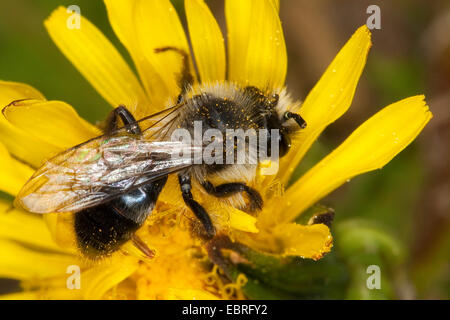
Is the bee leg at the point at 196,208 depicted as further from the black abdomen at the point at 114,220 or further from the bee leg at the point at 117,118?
the bee leg at the point at 117,118

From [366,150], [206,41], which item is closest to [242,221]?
[366,150]

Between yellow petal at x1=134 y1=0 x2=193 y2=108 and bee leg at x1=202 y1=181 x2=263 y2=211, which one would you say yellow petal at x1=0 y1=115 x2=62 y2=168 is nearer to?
yellow petal at x1=134 y1=0 x2=193 y2=108

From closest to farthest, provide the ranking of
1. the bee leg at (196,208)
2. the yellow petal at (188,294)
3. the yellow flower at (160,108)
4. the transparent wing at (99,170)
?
the transparent wing at (99,170), the bee leg at (196,208), the yellow flower at (160,108), the yellow petal at (188,294)

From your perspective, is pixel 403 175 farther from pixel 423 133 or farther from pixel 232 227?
pixel 232 227

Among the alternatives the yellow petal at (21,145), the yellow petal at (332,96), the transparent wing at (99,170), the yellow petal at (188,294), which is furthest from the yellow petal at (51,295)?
the yellow petal at (332,96)

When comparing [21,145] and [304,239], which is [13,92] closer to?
[21,145]
